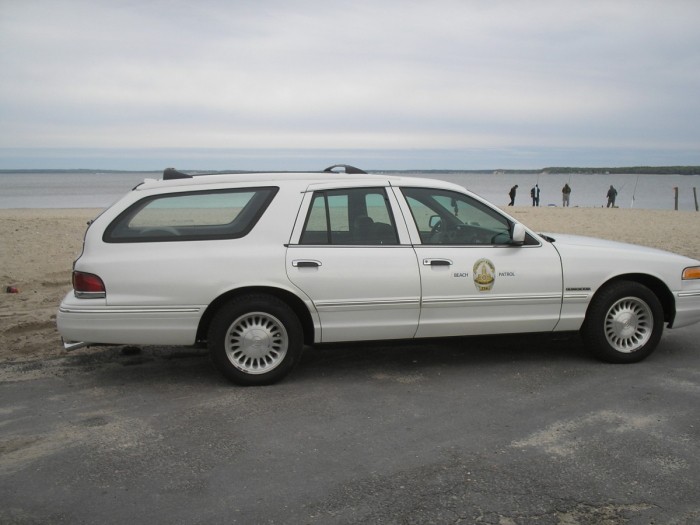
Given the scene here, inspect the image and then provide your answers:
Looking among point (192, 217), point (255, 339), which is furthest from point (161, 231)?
point (255, 339)

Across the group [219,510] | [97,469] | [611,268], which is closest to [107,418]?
[97,469]

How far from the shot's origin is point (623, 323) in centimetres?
619

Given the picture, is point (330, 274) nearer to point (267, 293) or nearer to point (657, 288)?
point (267, 293)

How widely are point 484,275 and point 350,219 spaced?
122 centimetres

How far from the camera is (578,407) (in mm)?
5102

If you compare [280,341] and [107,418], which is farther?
[280,341]

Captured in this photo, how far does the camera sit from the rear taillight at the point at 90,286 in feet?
17.7

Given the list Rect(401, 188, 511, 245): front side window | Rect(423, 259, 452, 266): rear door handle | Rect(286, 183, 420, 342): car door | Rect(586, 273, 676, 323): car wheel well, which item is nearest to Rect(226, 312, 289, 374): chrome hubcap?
Rect(286, 183, 420, 342): car door

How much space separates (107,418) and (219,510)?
1732 millimetres

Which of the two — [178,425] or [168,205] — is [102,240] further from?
[178,425]

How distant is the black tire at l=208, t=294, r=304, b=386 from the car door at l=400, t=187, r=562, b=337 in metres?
1.12

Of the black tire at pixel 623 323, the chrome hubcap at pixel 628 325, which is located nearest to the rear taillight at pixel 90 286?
the black tire at pixel 623 323

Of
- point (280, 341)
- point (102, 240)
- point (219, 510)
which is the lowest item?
Answer: point (219, 510)

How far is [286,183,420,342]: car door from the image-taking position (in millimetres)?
5629
